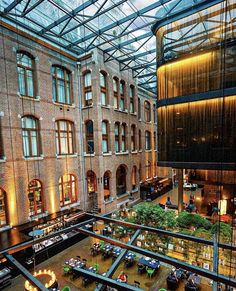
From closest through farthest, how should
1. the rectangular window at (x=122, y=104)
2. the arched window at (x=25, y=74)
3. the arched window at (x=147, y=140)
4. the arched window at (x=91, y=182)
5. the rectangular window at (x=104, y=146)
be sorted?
the arched window at (x=25, y=74), the rectangular window at (x=104, y=146), the arched window at (x=91, y=182), the rectangular window at (x=122, y=104), the arched window at (x=147, y=140)

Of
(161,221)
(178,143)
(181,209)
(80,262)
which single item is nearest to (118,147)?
(178,143)

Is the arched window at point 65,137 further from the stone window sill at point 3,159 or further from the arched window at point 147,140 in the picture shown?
the arched window at point 147,140

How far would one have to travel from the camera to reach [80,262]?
360 inches

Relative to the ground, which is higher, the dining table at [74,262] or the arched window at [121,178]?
the arched window at [121,178]

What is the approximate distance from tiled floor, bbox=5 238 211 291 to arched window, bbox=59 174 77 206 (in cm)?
312

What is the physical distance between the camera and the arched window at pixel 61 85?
12625 mm

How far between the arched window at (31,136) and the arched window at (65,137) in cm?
154

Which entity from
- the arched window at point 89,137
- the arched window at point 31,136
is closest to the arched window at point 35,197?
the arched window at point 31,136

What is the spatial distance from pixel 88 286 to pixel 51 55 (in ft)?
42.8

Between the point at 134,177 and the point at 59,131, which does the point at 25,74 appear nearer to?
the point at 59,131

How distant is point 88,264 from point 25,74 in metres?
11.2

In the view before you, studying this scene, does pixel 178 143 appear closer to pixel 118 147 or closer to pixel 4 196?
pixel 118 147

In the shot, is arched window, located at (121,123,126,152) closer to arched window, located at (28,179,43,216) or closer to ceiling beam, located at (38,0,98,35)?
arched window, located at (28,179,43,216)

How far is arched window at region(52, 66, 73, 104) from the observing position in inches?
497
